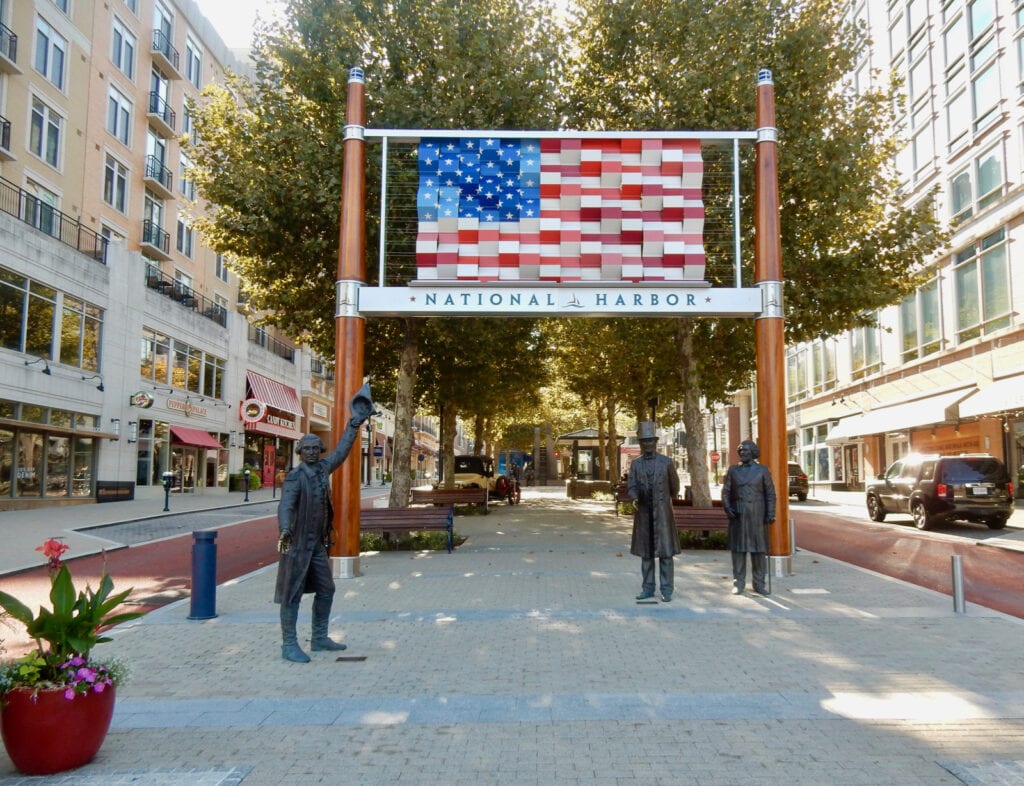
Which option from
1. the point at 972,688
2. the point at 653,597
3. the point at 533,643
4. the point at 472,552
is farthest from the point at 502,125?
the point at 972,688

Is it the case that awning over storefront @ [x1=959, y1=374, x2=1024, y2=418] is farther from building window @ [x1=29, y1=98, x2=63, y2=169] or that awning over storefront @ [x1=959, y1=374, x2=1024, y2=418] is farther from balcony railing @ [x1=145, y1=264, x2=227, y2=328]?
building window @ [x1=29, y1=98, x2=63, y2=169]

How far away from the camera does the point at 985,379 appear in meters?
26.8

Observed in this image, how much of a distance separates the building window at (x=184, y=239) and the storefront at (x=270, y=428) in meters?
7.42

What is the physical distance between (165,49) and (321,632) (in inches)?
1337

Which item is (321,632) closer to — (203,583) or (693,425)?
(203,583)

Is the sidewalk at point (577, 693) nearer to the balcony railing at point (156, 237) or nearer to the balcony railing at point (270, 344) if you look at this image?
the balcony railing at point (156, 237)

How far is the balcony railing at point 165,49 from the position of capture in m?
33.1

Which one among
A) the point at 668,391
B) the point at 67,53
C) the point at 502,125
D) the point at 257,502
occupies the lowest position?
the point at 257,502

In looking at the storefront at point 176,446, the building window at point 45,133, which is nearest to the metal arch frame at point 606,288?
the building window at point 45,133

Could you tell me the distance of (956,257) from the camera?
1160 inches

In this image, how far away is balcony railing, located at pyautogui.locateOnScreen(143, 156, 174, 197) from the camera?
3306 cm

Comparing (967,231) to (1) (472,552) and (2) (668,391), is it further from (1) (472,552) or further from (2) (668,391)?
(1) (472,552)

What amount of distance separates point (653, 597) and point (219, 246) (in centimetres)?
1302

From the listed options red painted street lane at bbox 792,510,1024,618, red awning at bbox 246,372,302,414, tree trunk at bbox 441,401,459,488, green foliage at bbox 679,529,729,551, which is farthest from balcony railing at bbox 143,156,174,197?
red painted street lane at bbox 792,510,1024,618
